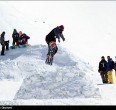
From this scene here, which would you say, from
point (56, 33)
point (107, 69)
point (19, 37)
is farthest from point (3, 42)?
point (107, 69)

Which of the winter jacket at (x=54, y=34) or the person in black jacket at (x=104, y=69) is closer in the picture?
the winter jacket at (x=54, y=34)

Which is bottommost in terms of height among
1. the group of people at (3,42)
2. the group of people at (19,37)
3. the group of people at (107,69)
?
the group of people at (107,69)

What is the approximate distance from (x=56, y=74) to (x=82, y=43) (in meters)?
44.5

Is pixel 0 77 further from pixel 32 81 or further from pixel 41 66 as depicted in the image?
pixel 32 81

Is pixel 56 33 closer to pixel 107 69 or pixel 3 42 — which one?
pixel 107 69

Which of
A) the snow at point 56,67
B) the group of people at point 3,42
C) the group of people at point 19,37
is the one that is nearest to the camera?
the snow at point 56,67

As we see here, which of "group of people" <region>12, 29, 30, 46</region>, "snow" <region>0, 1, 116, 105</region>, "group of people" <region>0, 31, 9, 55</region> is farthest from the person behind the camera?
"group of people" <region>12, 29, 30, 46</region>

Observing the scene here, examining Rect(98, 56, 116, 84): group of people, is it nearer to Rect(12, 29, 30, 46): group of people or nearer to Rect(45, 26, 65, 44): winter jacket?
Rect(45, 26, 65, 44): winter jacket

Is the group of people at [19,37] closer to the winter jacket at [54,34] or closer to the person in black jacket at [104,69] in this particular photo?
the winter jacket at [54,34]

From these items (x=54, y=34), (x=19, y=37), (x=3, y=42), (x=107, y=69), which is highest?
(x=19, y=37)

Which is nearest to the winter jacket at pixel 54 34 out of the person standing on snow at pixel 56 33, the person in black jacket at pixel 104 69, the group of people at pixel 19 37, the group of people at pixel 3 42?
the person standing on snow at pixel 56 33

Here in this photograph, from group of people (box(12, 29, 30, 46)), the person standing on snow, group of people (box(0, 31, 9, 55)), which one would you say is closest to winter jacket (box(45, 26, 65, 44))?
the person standing on snow

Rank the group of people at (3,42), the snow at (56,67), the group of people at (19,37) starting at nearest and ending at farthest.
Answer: the snow at (56,67) → the group of people at (3,42) → the group of people at (19,37)

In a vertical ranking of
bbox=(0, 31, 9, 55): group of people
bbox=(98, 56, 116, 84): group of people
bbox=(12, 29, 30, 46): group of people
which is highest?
bbox=(12, 29, 30, 46): group of people
